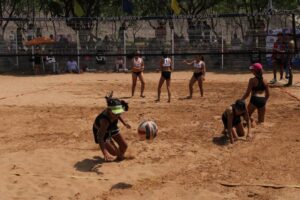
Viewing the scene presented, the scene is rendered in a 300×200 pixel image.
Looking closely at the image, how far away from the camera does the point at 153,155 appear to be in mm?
8352

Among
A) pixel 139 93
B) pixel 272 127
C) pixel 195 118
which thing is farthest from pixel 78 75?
pixel 272 127

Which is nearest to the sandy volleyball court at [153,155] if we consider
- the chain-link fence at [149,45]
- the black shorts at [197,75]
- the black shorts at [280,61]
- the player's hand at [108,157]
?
the player's hand at [108,157]

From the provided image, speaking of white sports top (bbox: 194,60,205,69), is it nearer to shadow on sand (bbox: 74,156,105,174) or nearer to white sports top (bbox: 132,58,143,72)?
white sports top (bbox: 132,58,143,72)

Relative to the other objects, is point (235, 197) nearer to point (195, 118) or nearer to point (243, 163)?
point (243, 163)

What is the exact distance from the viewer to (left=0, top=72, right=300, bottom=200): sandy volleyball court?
22.0 feet

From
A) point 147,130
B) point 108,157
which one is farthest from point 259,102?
point 108,157

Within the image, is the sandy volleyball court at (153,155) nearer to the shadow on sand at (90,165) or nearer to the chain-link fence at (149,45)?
the shadow on sand at (90,165)

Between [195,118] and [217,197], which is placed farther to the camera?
[195,118]

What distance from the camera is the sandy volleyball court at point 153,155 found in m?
6.69

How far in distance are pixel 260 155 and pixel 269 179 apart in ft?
3.83

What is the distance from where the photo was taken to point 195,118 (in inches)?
450

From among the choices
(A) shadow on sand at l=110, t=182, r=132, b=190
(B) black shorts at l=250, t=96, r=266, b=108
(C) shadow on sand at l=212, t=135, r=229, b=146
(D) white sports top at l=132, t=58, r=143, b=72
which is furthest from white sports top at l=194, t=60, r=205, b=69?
(A) shadow on sand at l=110, t=182, r=132, b=190

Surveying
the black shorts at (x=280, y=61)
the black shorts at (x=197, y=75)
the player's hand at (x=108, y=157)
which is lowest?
the player's hand at (x=108, y=157)

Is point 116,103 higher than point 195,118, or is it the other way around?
point 116,103
